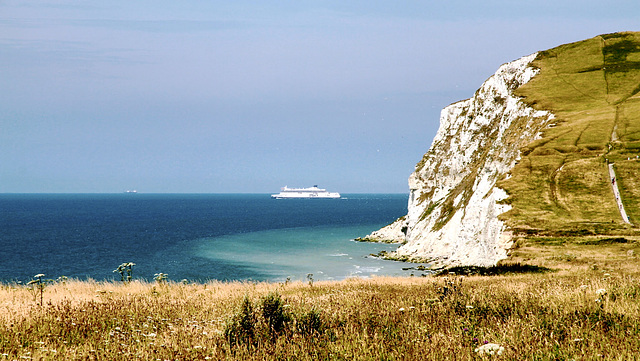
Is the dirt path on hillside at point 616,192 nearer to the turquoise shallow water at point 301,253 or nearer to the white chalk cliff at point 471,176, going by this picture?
the white chalk cliff at point 471,176

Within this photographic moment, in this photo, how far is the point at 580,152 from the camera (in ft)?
188

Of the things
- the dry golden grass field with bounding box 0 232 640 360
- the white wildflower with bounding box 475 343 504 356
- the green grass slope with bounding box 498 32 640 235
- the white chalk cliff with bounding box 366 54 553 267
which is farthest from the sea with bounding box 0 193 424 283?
the white wildflower with bounding box 475 343 504 356

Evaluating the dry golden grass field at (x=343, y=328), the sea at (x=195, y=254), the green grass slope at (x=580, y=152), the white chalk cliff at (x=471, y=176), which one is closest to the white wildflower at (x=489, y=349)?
the dry golden grass field at (x=343, y=328)

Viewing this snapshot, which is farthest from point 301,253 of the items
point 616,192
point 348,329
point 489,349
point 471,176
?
point 489,349

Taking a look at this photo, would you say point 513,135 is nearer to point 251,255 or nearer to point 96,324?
point 251,255

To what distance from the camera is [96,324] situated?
888 centimetres

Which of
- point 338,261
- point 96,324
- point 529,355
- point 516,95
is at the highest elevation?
point 516,95

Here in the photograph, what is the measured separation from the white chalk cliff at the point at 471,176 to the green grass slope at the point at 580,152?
2.50 metres

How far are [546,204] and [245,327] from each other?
153ft

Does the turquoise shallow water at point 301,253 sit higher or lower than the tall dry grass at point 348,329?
lower

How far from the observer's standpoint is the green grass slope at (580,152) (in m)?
44.0

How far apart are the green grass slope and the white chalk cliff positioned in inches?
98.3

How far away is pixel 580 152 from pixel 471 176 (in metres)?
21.2

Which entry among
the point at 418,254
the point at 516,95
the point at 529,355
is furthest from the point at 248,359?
the point at 516,95
